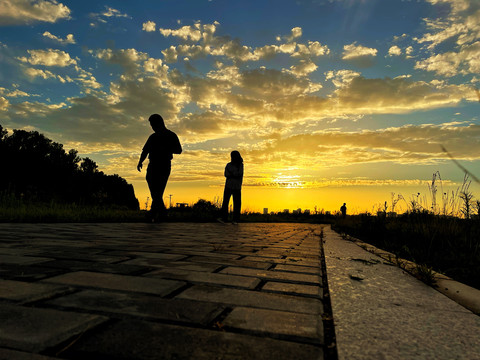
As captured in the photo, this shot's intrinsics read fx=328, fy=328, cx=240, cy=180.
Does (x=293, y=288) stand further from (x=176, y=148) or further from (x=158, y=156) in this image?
(x=176, y=148)

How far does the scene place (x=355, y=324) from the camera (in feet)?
3.91

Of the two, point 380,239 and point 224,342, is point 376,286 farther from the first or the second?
point 380,239

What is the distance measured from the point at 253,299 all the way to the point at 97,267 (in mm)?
1079

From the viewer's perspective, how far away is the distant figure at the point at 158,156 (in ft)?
24.0

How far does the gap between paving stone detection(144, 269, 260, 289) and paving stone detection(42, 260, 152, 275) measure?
125 millimetres

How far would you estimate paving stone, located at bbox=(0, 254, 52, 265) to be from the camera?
2.10 m

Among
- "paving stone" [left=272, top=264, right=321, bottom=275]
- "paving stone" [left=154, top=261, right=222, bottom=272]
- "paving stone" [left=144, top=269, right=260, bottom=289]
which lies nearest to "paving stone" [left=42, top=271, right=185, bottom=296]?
"paving stone" [left=144, top=269, right=260, bottom=289]

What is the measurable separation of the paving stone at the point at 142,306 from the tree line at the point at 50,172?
34195mm

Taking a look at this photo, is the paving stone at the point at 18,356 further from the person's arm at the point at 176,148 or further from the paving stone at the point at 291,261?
the person's arm at the point at 176,148

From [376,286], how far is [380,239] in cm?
444

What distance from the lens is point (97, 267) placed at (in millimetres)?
2008

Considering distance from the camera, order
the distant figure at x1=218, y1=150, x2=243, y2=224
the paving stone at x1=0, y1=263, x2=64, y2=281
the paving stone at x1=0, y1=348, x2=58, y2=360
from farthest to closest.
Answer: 1. the distant figure at x1=218, y1=150, x2=243, y2=224
2. the paving stone at x1=0, y1=263, x2=64, y2=281
3. the paving stone at x1=0, y1=348, x2=58, y2=360

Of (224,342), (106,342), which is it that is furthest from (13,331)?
(224,342)

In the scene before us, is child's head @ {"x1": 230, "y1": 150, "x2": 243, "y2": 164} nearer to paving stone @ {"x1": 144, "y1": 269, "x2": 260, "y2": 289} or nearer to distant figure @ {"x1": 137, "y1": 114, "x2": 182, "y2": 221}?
distant figure @ {"x1": 137, "y1": 114, "x2": 182, "y2": 221}
